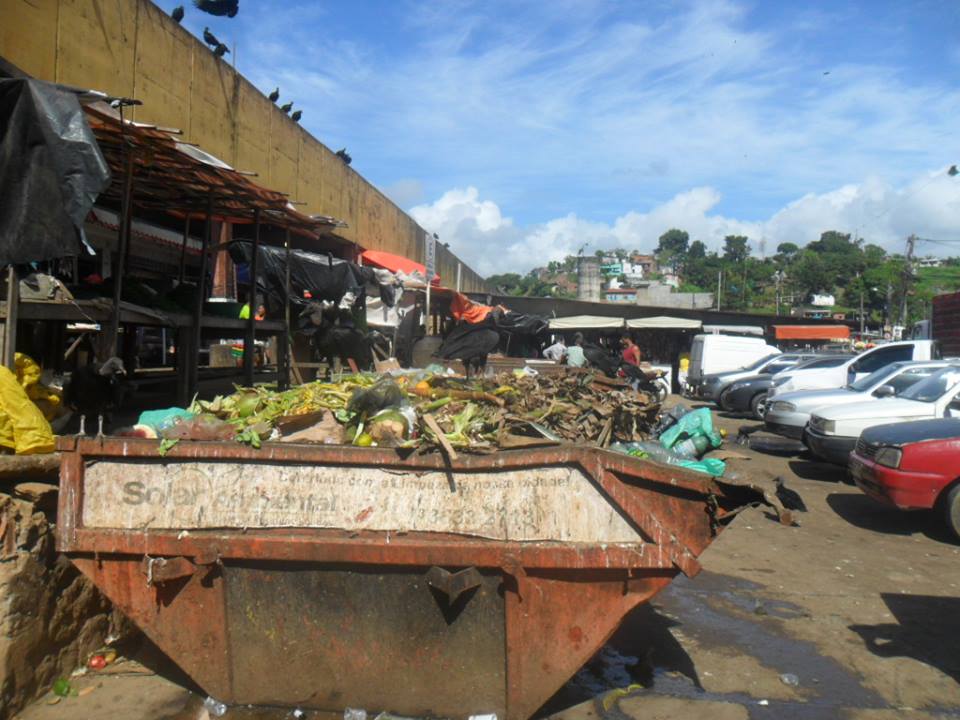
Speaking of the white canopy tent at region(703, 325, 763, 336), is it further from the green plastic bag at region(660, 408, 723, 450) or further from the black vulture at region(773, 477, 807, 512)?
the black vulture at region(773, 477, 807, 512)

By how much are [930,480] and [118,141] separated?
7679mm

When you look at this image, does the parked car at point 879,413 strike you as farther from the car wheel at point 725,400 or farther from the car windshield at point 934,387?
the car wheel at point 725,400

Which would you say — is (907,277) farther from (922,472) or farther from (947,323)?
(922,472)

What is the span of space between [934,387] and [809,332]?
25720 mm

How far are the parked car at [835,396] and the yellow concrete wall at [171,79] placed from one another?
32.4ft

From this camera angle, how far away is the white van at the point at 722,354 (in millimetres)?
22953

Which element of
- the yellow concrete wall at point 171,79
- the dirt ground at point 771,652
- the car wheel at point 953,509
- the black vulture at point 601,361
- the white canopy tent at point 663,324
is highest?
the yellow concrete wall at point 171,79

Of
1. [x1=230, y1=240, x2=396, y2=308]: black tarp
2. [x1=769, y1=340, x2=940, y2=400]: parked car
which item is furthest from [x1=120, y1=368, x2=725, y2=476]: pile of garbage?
[x1=769, y1=340, x2=940, y2=400]: parked car

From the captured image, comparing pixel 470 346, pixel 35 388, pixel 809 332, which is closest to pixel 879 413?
pixel 470 346

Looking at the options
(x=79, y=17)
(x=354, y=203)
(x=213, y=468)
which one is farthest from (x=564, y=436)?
(x=354, y=203)

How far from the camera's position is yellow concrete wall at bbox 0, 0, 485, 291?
8.09 metres

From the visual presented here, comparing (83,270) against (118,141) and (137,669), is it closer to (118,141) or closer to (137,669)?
(118,141)

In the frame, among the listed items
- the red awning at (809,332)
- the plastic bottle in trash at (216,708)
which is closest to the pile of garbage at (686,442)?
the plastic bottle in trash at (216,708)

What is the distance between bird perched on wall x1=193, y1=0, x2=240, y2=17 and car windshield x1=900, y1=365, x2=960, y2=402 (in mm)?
11436
